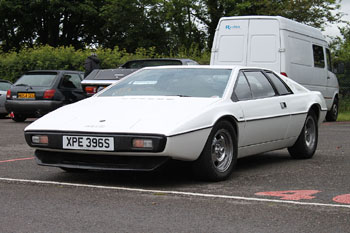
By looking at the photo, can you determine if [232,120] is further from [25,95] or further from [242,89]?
[25,95]

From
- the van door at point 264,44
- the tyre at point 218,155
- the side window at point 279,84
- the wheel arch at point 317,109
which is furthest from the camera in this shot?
the van door at point 264,44

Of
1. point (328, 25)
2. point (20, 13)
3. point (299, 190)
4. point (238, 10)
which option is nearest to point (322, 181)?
point (299, 190)

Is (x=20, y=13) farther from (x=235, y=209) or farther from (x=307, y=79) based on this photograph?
(x=235, y=209)

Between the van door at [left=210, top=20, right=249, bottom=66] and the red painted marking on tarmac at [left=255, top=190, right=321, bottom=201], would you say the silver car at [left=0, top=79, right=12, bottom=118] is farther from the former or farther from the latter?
the red painted marking on tarmac at [left=255, top=190, right=321, bottom=201]

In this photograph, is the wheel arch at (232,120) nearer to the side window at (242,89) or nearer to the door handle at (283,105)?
the side window at (242,89)

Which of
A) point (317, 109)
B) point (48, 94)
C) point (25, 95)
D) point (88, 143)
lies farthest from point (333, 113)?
point (88, 143)

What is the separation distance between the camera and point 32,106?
17.5 m

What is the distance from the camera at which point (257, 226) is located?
14.9ft

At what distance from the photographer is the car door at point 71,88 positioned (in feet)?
58.5

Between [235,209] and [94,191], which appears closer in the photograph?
[235,209]

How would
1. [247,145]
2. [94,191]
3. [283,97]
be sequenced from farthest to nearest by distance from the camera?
[283,97] < [247,145] < [94,191]

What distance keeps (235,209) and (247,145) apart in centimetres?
221

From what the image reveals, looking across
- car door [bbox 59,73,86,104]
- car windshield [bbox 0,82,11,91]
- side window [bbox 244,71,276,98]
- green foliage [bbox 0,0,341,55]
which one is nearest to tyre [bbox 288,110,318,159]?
side window [bbox 244,71,276,98]

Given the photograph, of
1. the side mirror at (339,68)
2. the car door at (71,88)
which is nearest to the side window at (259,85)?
the car door at (71,88)
